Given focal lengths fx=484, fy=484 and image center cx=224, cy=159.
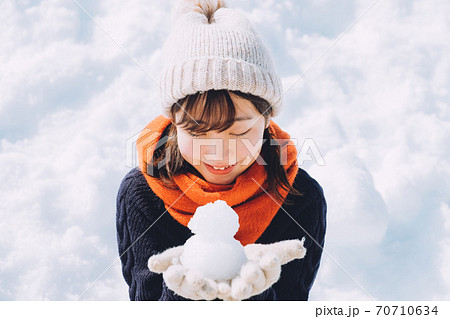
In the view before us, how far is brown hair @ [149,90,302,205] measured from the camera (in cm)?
155

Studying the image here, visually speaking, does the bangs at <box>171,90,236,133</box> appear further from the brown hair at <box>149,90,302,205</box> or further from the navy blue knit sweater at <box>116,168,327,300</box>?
the navy blue knit sweater at <box>116,168,327,300</box>

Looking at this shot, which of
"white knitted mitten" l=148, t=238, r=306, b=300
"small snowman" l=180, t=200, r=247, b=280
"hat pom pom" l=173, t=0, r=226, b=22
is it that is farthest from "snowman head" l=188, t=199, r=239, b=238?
"hat pom pom" l=173, t=0, r=226, b=22

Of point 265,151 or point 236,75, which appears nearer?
point 236,75

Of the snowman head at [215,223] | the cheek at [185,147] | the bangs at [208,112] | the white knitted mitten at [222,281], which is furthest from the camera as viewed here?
the cheek at [185,147]

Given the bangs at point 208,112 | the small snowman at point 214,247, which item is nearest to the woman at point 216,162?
the bangs at point 208,112

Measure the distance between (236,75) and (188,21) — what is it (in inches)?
11.3

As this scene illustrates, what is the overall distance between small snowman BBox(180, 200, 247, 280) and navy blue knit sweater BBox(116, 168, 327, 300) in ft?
1.90

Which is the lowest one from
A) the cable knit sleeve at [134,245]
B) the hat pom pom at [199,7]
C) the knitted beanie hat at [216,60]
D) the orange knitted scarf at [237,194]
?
the cable knit sleeve at [134,245]

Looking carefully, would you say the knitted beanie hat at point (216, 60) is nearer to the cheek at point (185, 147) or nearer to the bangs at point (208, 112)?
the bangs at point (208, 112)

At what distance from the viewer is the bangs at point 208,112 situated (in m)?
1.54

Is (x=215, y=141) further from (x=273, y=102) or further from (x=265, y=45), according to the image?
(x=265, y=45)

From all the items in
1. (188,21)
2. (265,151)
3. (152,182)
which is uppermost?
(188,21)
